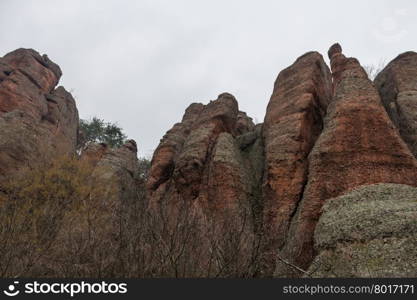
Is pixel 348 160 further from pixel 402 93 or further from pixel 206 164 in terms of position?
pixel 206 164

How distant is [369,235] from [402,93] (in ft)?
47.3

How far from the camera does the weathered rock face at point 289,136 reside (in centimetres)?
1719

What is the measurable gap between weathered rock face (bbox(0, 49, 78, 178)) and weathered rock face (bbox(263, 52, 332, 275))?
2028 centimetres

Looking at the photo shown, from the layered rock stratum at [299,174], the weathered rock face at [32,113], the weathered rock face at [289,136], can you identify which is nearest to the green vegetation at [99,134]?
the weathered rock face at [32,113]

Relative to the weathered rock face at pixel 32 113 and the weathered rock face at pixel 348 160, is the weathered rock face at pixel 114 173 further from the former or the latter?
the weathered rock face at pixel 348 160

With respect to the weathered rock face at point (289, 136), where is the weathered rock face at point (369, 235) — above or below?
below

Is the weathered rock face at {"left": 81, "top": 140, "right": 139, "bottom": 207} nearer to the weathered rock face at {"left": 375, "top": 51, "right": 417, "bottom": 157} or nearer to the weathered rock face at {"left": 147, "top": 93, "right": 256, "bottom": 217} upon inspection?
the weathered rock face at {"left": 147, "top": 93, "right": 256, "bottom": 217}

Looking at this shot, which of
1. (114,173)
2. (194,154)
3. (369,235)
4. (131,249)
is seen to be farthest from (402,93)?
(114,173)

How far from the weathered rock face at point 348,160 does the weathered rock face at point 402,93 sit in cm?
284

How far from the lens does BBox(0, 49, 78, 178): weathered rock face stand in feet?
88.6

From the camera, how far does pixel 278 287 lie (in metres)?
7.99

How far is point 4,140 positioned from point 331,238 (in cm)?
2643

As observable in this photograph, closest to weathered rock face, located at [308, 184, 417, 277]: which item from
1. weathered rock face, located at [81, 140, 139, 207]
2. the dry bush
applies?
the dry bush

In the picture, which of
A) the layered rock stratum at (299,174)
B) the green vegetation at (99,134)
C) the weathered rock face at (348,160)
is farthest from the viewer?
the green vegetation at (99,134)
